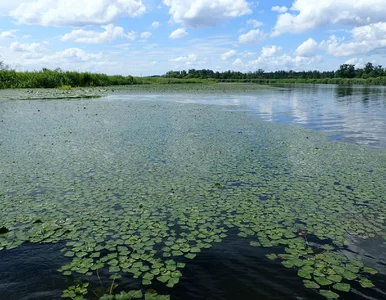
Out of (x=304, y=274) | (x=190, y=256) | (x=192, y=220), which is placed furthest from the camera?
(x=192, y=220)

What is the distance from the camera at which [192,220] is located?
467 centimetres

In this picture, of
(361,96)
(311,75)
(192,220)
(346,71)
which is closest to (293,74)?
(311,75)

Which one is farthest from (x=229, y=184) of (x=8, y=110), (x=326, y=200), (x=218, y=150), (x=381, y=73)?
(x=381, y=73)

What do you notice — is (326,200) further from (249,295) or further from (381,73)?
(381,73)

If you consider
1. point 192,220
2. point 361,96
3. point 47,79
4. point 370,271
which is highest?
point 47,79

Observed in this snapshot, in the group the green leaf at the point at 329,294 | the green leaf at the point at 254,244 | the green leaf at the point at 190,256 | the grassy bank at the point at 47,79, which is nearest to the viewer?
the green leaf at the point at 329,294

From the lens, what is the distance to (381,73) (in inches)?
3378

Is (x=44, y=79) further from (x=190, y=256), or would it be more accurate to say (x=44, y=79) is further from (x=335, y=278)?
(x=335, y=278)

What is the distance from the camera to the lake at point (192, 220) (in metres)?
3.35

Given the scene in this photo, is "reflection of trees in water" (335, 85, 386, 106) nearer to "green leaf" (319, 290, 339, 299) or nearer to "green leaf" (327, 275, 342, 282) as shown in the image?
"green leaf" (327, 275, 342, 282)

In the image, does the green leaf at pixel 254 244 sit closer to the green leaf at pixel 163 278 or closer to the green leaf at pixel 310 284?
the green leaf at pixel 310 284

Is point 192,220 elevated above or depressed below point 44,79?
below

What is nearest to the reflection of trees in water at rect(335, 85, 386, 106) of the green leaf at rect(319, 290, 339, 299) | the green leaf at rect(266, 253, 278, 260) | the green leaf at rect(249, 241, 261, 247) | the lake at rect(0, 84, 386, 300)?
the lake at rect(0, 84, 386, 300)

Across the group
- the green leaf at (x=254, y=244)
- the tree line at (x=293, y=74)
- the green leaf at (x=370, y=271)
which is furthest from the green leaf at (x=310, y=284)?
the tree line at (x=293, y=74)
